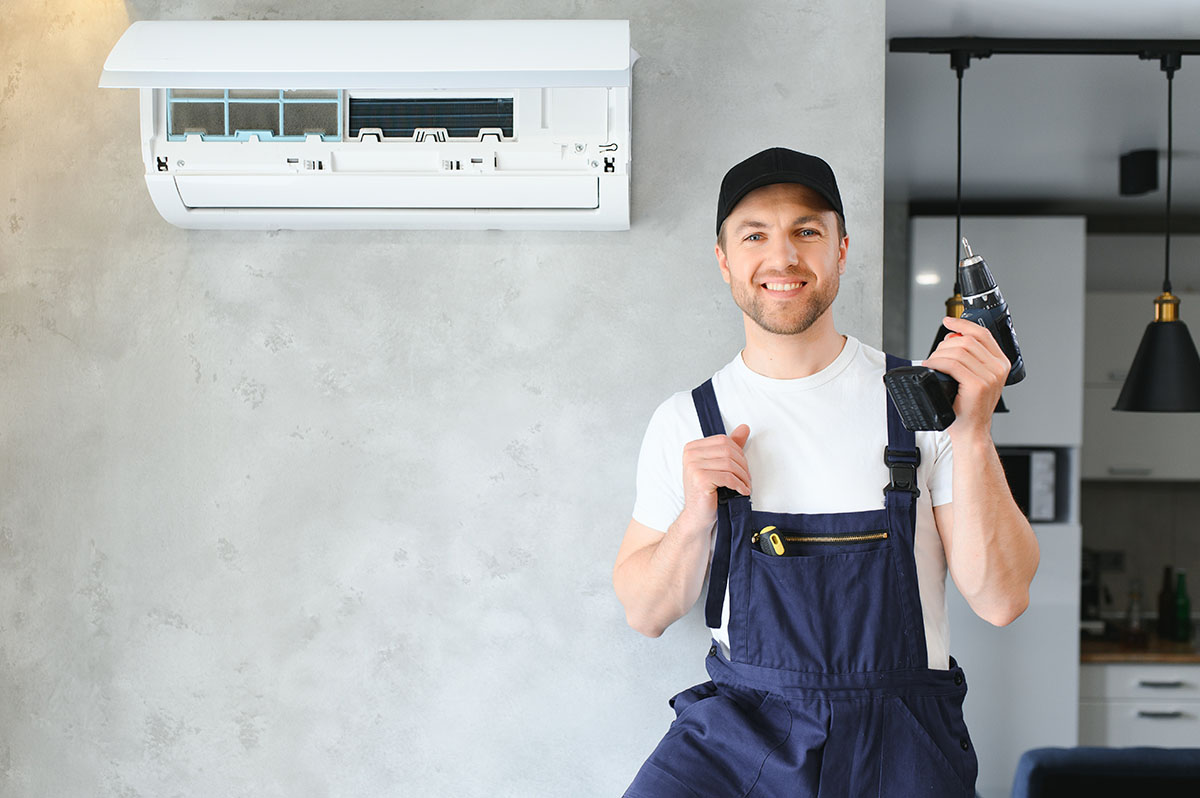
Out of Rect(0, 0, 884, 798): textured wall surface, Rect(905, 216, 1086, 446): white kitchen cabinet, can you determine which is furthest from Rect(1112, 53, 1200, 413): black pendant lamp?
Rect(0, 0, 884, 798): textured wall surface

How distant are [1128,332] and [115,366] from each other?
401cm

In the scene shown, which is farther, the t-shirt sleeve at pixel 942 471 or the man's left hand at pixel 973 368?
the t-shirt sleeve at pixel 942 471

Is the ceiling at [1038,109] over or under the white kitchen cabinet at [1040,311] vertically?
over

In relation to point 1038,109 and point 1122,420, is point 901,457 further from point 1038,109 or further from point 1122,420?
point 1122,420

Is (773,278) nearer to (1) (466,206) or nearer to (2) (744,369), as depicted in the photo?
(2) (744,369)

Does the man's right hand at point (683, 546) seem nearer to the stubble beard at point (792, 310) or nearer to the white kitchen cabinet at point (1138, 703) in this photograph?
the stubble beard at point (792, 310)

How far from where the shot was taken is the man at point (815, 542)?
1297mm

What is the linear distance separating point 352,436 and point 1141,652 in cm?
363

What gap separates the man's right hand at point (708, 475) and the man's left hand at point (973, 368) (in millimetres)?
291

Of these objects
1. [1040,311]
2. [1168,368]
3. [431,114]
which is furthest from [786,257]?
[1040,311]

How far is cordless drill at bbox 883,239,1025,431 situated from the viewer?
3.96 ft

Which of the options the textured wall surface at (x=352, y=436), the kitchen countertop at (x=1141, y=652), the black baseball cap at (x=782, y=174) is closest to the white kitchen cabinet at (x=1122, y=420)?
the kitchen countertop at (x=1141, y=652)

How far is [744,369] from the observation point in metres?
1.51

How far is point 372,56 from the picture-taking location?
1492 millimetres
